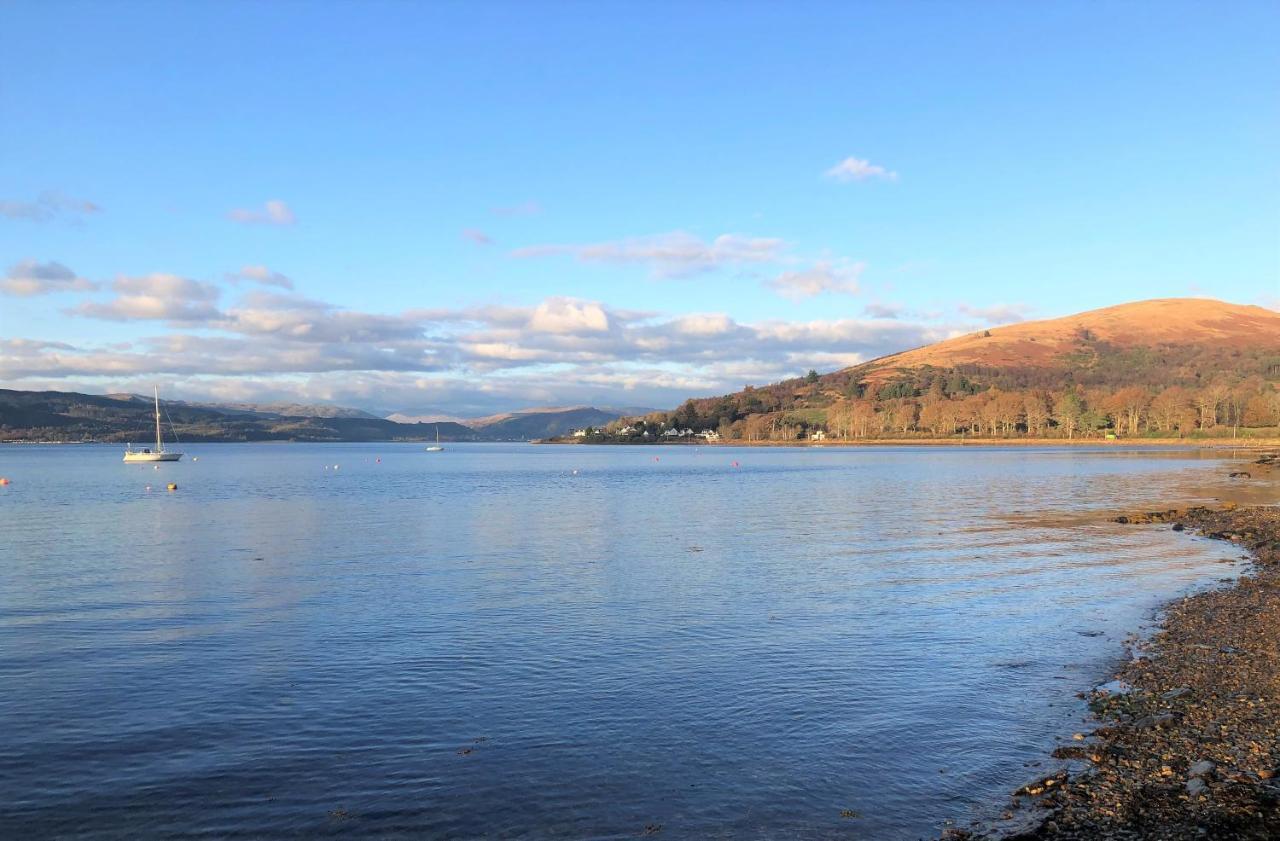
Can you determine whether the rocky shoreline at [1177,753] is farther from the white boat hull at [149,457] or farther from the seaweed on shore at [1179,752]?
the white boat hull at [149,457]

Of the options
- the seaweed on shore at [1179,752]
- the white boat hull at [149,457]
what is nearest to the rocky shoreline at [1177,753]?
the seaweed on shore at [1179,752]

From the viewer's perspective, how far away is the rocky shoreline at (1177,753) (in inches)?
380

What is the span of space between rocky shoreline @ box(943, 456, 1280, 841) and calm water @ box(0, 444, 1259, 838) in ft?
2.18

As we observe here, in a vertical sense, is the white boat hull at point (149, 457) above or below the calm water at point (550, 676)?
above

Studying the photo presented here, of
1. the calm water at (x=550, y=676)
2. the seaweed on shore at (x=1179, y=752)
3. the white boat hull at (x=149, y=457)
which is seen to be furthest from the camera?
the white boat hull at (x=149, y=457)

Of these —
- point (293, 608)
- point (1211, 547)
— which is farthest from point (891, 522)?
point (293, 608)

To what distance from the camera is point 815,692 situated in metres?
15.3

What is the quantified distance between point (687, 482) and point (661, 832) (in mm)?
77986

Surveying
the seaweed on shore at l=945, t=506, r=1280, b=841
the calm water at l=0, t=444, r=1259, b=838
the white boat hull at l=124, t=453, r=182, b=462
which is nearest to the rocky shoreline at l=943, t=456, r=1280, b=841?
the seaweed on shore at l=945, t=506, r=1280, b=841

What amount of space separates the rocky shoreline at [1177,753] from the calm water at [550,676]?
0.67 m

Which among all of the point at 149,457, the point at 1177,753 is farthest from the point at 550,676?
the point at 149,457

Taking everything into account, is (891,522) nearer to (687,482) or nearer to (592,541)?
(592,541)

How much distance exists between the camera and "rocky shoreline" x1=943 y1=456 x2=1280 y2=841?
9648mm

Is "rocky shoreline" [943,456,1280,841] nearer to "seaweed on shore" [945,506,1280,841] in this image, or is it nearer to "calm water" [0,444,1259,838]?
"seaweed on shore" [945,506,1280,841]
